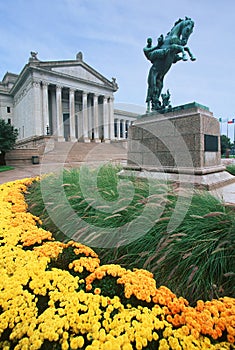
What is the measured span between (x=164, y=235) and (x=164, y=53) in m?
5.67

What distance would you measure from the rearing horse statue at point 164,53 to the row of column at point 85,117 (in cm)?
2685

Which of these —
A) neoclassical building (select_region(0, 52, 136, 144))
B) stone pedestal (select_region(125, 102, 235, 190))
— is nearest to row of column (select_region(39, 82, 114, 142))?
neoclassical building (select_region(0, 52, 136, 144))

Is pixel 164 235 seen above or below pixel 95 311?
above

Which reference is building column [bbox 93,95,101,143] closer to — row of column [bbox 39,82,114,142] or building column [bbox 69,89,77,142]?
row of column [bbox 39,82,114,142]

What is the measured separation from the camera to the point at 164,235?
7.99 ft

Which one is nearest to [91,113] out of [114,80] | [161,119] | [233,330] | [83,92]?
[83,92]

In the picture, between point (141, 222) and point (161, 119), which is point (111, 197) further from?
point (161, 119)

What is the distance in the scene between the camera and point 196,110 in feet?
17.6

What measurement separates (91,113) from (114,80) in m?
8.59

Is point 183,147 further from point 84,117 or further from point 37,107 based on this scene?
point 84,117

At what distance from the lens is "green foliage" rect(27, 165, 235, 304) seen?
6.54ft

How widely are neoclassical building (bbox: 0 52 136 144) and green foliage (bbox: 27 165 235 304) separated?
93.4 feet

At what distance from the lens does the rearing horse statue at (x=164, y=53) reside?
234 inches

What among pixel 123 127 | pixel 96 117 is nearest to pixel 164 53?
pixel 96 117
